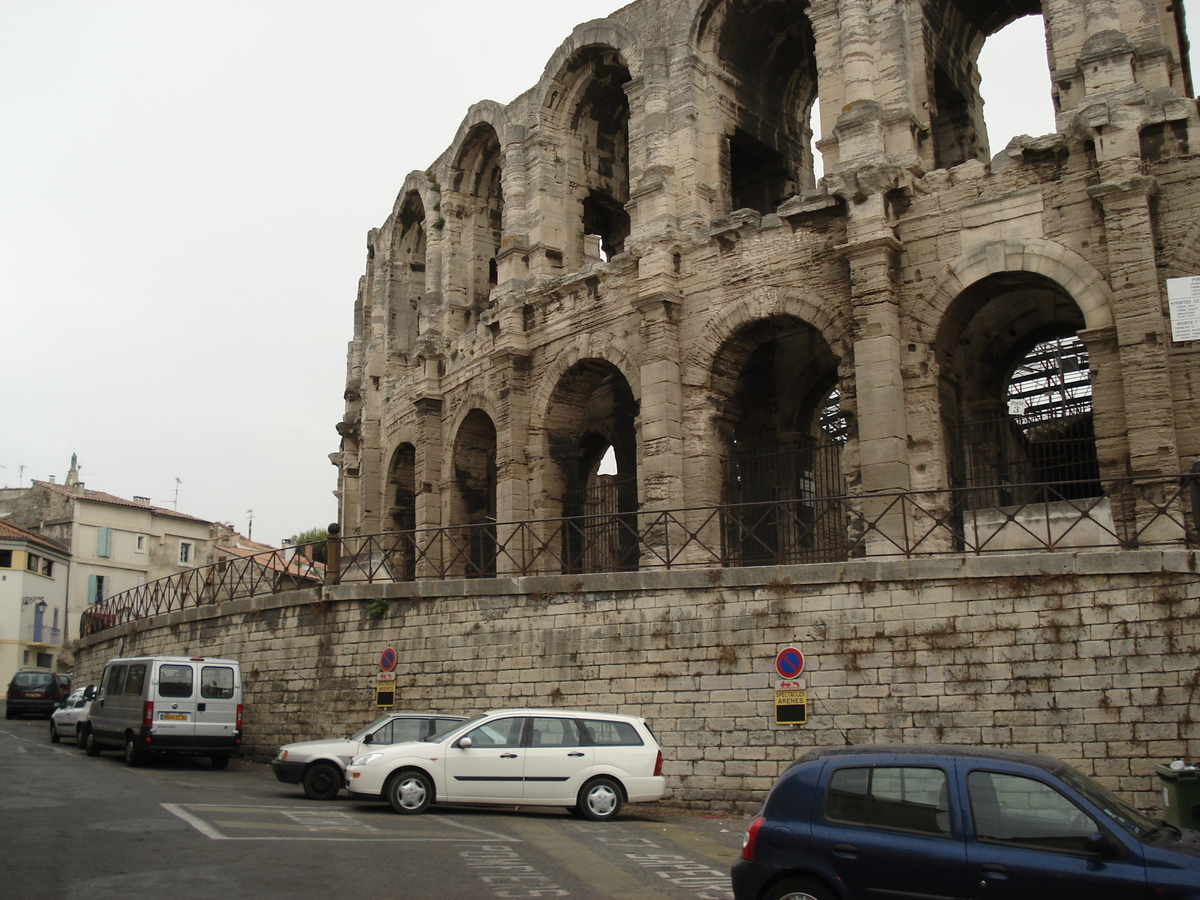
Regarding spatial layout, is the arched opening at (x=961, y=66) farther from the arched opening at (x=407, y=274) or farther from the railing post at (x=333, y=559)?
the arched opening at (x=407, y=274)

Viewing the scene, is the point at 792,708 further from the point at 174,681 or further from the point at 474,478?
the point at 474,478

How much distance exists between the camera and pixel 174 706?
1548 cm

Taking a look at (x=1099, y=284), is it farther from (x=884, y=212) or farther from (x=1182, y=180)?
(x=884, y=212)

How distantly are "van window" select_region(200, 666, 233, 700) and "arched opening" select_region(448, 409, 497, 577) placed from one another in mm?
7320

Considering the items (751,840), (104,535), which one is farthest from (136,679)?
(104,535)

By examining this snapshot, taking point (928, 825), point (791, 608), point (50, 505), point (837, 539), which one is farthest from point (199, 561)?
point (928, 825)

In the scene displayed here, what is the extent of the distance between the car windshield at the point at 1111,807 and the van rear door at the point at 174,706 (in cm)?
1272

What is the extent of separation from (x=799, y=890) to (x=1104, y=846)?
1610mm

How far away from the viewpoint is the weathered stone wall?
1108 centimetres

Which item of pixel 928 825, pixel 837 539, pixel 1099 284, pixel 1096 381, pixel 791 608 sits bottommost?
pixel 928 825

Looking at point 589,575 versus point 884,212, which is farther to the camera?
point 884,212

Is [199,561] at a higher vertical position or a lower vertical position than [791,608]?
higher

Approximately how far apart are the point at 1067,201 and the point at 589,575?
26.9ft

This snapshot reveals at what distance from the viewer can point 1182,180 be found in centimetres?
1422
